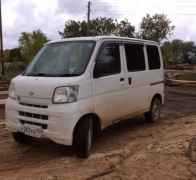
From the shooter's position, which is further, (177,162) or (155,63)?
(155,63)

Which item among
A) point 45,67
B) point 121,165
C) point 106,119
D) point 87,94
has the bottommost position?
point 121,165

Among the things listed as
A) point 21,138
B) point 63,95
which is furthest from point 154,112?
point 63,95

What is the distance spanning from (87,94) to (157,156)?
153 centimetres

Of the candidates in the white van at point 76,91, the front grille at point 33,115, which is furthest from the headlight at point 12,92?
the front grille at point 33,115

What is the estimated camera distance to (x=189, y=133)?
677 cm

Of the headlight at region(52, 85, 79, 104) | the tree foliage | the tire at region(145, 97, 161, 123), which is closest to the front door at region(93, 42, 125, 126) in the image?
the headlight at region(52, 85, 79, 104)

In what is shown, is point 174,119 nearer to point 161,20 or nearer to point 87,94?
point 87,94

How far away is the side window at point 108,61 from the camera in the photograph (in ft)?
19.2

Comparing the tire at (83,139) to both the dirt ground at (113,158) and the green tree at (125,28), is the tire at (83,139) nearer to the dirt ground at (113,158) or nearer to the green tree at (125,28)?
the dirt ground at (113,158)

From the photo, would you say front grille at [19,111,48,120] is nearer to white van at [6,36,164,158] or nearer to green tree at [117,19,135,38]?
white van at [6,36,164,158]

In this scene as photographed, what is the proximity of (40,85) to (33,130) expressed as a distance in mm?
746

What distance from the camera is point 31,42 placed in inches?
1613

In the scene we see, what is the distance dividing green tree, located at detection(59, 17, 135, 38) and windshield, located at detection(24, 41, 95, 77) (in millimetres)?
36423

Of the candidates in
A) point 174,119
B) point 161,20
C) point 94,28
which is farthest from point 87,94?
point 161,20
